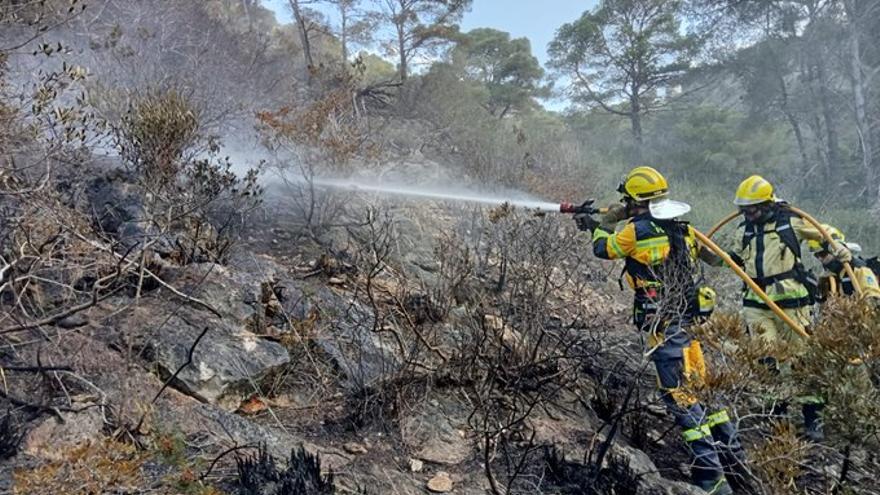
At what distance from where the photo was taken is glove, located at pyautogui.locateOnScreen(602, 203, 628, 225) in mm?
3762

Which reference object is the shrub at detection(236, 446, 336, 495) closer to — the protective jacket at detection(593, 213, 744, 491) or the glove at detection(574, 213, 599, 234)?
the protective jacket at detection(593, 213, 744, 491)

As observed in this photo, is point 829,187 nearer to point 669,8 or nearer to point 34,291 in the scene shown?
point 669,8

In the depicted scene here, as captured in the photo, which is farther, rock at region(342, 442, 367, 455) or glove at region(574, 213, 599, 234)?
glove at region(574, 213, 599, 234)

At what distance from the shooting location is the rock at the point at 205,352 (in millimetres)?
3119

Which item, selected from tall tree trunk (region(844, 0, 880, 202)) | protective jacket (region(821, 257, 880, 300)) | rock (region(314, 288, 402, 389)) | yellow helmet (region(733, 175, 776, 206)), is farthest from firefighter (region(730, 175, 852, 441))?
tall tree trunk (region(844, 0, 880, 202))

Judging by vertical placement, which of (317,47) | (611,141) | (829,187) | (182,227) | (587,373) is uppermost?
(317,47)

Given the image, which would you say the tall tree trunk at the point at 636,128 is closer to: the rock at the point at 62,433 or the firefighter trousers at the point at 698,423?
the firefighter trousers at the point at 698,423

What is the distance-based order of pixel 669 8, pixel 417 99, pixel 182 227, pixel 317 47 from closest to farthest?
pixel 182 227 < pixel 417 99 < pixel 317 47 < pixel 669 8

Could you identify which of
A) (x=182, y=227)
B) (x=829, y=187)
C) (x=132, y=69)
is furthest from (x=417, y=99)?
(x=829, y=187)

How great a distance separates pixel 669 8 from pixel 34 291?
1974cm

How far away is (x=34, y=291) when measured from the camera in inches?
129

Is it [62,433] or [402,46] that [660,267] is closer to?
[62,433]

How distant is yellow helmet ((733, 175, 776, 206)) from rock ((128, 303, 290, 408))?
3.78 m

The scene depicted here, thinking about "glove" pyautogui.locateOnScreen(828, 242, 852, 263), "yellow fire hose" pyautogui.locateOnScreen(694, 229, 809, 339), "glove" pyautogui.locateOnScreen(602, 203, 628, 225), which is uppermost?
"glove" pyautogui.locateOnScreen(602, 203, 628, 225)
